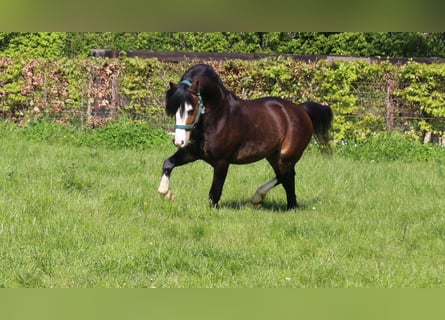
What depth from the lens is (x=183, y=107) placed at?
7445mm

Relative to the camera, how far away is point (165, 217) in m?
7.38

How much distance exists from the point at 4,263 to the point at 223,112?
3777 mm

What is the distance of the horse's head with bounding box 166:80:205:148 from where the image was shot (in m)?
7.39

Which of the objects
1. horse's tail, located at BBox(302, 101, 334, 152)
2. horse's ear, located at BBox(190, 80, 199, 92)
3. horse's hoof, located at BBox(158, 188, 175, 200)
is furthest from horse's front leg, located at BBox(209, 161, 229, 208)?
horse's tail, located at BBox(302, 101, 334, 152)

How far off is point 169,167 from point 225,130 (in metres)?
0.85

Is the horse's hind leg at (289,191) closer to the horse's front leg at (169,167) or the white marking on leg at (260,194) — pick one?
the white marking on leg at (260,194)

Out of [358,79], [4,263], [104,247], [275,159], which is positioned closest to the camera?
[4,263]

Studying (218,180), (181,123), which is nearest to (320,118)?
(218,180)

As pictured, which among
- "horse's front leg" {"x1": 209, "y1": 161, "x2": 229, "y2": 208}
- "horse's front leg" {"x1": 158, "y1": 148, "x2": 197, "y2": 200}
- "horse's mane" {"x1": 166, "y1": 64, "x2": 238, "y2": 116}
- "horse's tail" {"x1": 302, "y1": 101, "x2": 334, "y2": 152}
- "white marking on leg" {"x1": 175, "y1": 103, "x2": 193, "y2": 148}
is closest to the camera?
"horse's mane" {"x1": 166, "y1": 64, "x2": 238, "y2": 116}

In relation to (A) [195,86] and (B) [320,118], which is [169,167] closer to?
(A) [195,86]

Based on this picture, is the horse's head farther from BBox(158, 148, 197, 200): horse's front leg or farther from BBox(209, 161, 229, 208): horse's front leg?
BBox(209, 161, 229, 208): horse's front leg

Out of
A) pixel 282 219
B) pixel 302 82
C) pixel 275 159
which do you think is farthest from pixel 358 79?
pixel 282 219

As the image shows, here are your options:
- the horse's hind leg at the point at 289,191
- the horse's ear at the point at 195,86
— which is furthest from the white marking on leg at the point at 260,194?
the horse's ear at the point at 195,86

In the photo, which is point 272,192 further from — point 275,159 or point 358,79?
point 358,79
